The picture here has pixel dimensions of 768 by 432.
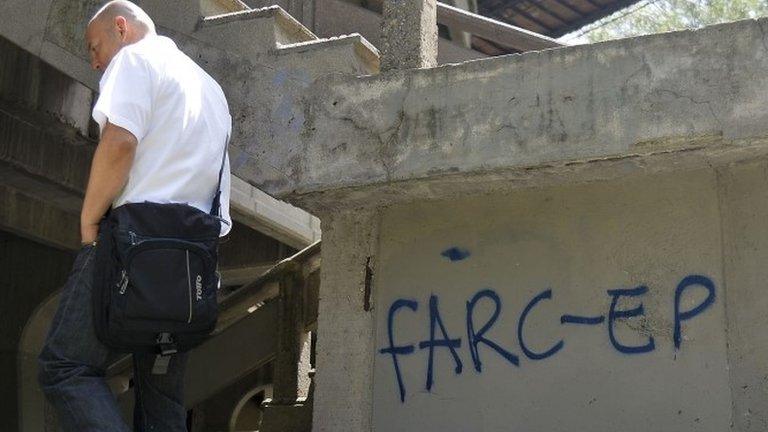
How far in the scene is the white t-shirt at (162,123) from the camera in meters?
3.43

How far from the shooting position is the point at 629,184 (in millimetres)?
4715

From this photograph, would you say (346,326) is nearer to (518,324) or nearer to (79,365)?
(518,324)

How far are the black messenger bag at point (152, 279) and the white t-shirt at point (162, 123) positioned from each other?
81mm

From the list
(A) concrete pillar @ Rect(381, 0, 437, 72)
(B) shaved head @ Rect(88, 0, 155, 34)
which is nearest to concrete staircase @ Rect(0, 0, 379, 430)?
(A) concrete pillar @ Rect(381, 0, 437, 72)

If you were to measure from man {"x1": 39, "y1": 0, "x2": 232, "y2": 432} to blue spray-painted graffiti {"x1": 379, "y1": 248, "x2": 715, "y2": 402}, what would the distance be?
5.07ft

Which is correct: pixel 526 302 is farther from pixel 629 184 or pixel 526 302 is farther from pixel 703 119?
pixel 703 119

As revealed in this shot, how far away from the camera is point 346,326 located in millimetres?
5141

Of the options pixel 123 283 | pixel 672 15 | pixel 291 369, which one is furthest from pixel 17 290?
pixel 672 15

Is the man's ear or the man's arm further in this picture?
the man's ear

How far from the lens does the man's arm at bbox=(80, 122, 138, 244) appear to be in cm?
336

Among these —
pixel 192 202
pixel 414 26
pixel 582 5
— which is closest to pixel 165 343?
pixel 192 202

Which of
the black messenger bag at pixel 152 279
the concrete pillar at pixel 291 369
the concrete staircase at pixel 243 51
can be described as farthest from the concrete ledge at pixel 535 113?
the concrete pillar at pixel 291 369

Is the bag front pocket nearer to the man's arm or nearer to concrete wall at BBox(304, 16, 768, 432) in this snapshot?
the man's arm

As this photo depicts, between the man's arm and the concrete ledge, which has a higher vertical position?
the concrete ledge
